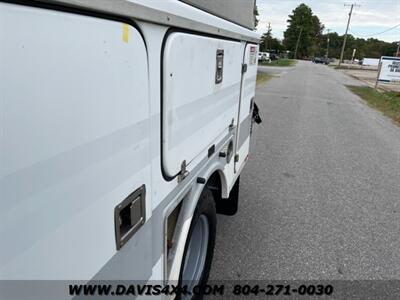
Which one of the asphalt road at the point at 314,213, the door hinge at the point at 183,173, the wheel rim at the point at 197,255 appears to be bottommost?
the asphalt road at the point at 314,213

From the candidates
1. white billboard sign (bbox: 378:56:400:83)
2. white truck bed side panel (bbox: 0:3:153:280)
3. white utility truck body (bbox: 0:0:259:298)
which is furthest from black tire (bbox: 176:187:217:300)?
white billboard sign (bbox: 378:56:400:83)

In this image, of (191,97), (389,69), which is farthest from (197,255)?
(389,69)

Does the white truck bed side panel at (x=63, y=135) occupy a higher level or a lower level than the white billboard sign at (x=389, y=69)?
higher

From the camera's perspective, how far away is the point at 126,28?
1015mm

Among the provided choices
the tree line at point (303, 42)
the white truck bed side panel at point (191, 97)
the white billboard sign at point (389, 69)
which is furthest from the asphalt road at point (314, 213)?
the tree line at point (303, 42)

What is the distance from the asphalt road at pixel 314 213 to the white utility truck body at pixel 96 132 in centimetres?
156

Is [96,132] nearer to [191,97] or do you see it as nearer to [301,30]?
[191,97]

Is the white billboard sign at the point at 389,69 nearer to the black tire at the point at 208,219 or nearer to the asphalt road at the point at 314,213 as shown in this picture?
the asphalt road at the point at 314,213

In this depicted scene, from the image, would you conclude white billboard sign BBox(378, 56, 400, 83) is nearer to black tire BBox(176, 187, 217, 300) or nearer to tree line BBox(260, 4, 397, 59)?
black tire BBox(176, 187, 217, 300)

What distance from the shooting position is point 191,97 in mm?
1614

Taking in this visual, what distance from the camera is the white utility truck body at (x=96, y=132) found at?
27.4 inches

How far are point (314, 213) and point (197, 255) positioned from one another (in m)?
1.98

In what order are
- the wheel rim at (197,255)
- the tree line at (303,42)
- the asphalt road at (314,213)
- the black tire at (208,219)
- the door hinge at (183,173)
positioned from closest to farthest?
the door hinge at (183,173)
the black tire at (208,219)
the wheel rim at (197,255)
the asphalt road at (314,213)
the tree line at (303,42)

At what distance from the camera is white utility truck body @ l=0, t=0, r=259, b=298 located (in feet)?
2.28
